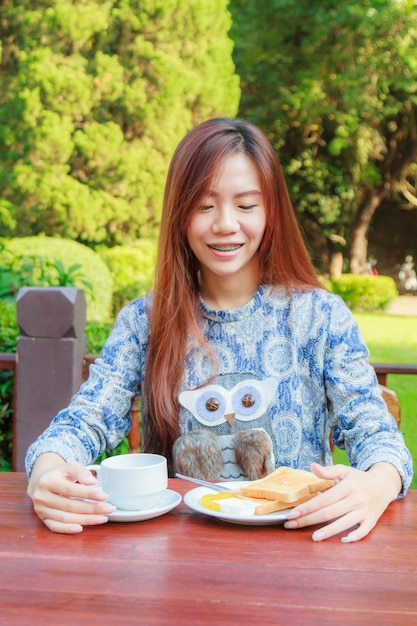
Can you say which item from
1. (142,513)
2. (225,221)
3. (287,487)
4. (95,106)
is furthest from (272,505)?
(95,106)

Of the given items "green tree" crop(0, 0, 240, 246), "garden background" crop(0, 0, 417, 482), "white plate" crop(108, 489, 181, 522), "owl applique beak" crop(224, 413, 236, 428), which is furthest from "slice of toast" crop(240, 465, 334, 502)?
"green tree" crop(0, 0, 240, 246)

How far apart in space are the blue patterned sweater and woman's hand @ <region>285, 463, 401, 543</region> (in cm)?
30

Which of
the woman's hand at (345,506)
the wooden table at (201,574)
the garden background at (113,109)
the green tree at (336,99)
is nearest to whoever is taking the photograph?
the wooden table at (201,574)

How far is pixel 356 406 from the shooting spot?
1.54m

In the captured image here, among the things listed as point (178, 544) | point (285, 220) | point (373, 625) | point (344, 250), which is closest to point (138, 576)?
point (178, 544)

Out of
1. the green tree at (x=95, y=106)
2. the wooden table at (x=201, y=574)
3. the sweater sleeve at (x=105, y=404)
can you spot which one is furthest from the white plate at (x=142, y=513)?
the green tree at (x=95, y=106)

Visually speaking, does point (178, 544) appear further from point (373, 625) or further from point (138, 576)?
point (373, 625)

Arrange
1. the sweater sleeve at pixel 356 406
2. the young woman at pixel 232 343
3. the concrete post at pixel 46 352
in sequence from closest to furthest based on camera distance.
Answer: the sweater sleeve at pixel 356 406 → the young woman at pixel 232 343 → the concrete post at pixel 46 352

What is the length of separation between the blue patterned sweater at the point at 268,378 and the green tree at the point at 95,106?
8198mm

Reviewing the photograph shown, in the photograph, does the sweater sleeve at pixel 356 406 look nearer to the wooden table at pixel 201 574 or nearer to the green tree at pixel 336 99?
the wooden table at pixel 201 574

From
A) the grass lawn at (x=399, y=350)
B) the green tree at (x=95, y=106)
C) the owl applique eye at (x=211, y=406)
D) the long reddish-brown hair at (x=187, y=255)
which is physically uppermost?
the green tree at (x=95, y=106)

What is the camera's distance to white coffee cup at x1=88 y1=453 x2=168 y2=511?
115cm

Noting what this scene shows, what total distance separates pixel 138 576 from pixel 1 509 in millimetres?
388

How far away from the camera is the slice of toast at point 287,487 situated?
3.82ft
